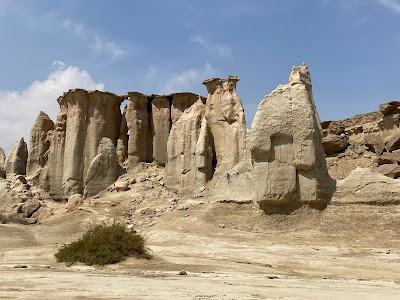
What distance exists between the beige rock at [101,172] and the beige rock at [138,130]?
320 cm

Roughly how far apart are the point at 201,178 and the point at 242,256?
14.5 m

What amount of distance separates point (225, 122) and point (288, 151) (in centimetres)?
1004

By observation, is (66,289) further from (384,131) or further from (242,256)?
(384,131)

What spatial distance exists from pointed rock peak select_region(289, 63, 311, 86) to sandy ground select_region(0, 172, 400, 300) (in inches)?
237

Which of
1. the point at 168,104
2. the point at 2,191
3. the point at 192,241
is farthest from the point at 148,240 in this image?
the point at 168,104

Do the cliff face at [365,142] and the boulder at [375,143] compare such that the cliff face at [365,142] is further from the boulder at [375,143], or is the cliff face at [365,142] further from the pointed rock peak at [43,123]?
the pointed rock peak at [43,123]

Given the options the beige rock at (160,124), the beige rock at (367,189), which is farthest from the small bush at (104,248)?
the beige rock at (160,124)

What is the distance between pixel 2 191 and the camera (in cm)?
3534

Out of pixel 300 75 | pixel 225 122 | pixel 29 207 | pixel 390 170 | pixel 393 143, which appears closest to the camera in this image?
pixel 300 75

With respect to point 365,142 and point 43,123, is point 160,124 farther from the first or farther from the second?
point 365,142

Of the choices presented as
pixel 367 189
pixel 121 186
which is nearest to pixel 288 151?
pixel 367 189

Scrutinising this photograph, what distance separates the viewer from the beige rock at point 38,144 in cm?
4369

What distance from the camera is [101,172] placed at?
3550 centimetres

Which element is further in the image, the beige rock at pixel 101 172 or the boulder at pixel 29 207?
the beige rock at pixel 101 172
